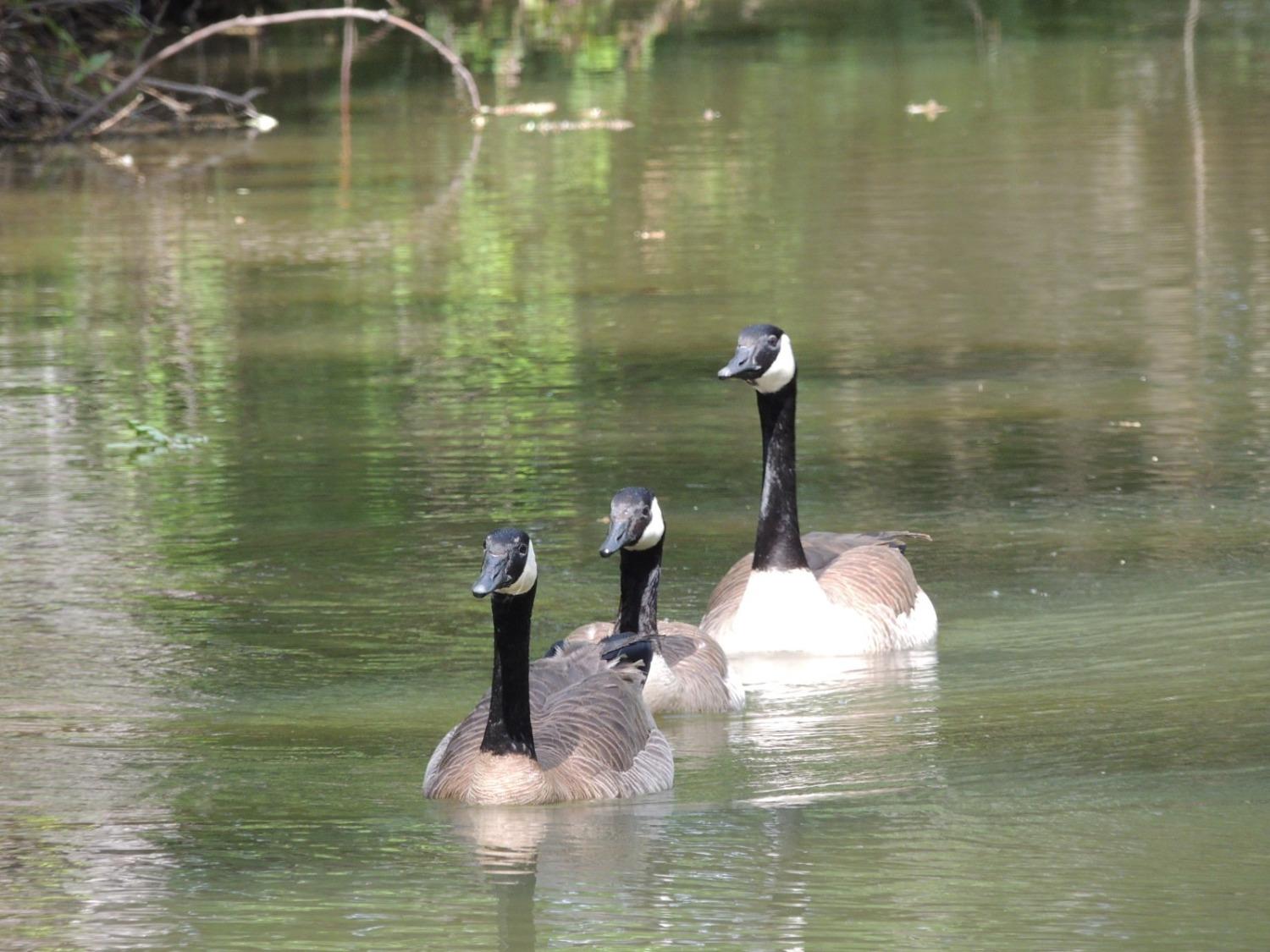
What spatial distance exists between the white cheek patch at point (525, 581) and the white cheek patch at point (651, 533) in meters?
1.48

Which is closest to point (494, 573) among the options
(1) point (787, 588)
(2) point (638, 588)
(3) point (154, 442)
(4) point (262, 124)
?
(2) point (638, 588)

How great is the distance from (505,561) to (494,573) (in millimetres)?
52

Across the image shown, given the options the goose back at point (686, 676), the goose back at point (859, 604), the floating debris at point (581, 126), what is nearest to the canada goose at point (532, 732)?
the goose back at point (686, 676)

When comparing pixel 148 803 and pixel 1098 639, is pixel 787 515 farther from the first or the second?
pixel 148 803

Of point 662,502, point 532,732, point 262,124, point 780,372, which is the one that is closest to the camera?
point 532,732

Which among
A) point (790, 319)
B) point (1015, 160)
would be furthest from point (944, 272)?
point (1015, 160)

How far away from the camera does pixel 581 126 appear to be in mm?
27797

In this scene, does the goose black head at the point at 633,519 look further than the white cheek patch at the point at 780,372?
No

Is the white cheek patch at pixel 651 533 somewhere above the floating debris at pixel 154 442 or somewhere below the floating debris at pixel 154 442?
above

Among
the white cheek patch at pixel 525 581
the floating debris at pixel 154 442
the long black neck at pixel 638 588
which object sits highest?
the white cheek patch at pixel 525 581

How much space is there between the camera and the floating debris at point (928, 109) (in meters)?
27.3

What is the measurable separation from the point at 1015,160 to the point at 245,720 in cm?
1616

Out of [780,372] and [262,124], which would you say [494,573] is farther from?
[262,124]

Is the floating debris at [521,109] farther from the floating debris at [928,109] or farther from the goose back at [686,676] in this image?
the goose back at [686,676]
